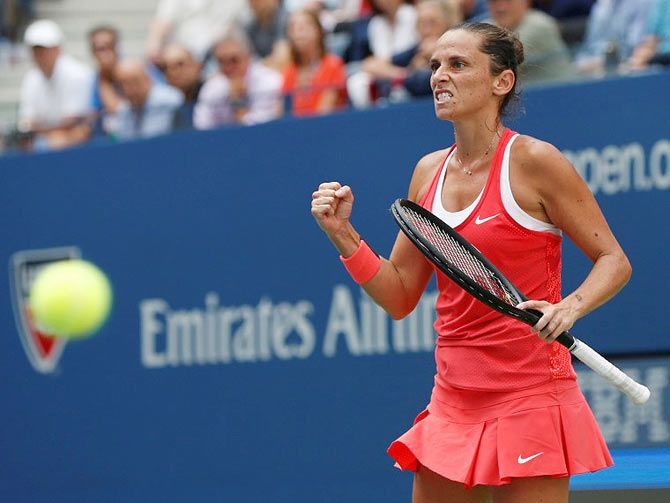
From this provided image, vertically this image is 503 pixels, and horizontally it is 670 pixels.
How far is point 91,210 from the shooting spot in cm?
694

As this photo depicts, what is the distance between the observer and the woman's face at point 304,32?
6836 millimetres

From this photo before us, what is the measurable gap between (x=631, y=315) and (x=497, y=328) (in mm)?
2026

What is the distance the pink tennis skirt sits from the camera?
10.4 feet

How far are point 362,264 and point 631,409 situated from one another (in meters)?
2.09

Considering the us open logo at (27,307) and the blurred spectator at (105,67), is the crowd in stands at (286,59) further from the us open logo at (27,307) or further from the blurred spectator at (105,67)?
the us open logo at (27,307)

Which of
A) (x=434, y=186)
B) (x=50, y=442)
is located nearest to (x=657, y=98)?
(x=434, y=186)

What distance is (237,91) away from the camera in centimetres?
712

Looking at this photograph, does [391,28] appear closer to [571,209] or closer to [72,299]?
[72,299]

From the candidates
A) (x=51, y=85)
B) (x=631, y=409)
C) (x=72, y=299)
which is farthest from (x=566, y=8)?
(x=51, y=85)

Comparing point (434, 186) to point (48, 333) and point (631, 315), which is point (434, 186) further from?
point (48, 333)

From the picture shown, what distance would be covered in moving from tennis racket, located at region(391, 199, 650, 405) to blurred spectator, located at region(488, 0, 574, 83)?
88.1 inches

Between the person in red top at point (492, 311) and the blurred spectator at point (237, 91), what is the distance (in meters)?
3.12

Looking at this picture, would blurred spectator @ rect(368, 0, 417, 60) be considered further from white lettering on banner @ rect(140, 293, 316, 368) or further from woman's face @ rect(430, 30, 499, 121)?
woman's face @ rect(430, 30, 499, 121)

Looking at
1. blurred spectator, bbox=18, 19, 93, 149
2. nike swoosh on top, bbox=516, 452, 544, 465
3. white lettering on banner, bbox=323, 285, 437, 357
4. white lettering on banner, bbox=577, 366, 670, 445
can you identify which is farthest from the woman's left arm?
blurred spectator, bbox=18, 19, 93, 149
